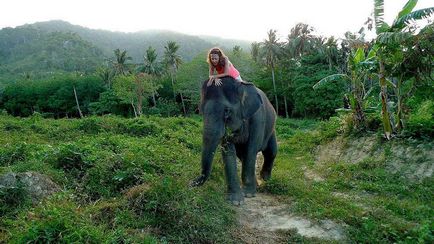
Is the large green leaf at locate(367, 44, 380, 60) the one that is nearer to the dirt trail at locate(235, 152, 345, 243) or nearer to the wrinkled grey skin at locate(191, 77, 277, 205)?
the wrinkled grey skin at locate(191, 77, 277, 205)

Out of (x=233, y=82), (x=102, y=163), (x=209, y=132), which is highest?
(x=233, y=82)

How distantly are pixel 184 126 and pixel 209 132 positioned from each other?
52.1 feet

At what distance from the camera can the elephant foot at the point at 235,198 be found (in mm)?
6516

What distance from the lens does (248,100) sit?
6.99 m

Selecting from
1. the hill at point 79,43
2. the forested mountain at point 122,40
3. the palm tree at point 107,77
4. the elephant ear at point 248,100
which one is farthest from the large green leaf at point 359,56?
the forested mountain at point 122,40

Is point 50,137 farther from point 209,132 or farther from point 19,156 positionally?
point 209,132

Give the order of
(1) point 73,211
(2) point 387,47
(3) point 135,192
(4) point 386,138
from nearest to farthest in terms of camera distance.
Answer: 1. (1) point 73,211
2. (3) point 135,192
3. (2) point 387,47
4. (4) point 386,138

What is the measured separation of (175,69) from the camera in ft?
181

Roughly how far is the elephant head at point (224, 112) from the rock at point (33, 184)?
2243 mm

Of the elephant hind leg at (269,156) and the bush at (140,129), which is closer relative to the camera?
the elephant hind leg at (269,156)

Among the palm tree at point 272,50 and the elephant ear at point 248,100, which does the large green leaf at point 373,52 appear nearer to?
the elephant ear at point 248,100

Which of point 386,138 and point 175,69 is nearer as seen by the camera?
point 386,138

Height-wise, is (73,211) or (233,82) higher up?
(233,82)

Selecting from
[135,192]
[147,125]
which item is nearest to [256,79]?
[147,125]
